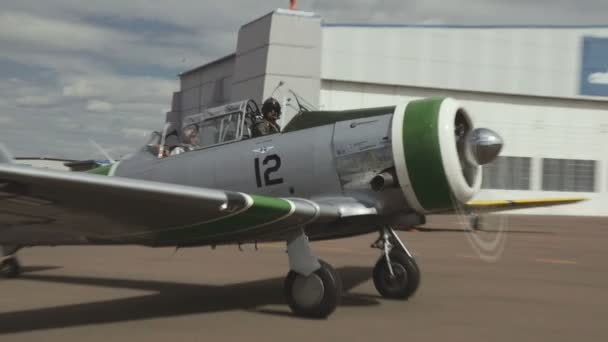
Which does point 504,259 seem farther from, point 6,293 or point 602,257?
point 6,293

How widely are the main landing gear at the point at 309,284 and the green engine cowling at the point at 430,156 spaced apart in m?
1.04

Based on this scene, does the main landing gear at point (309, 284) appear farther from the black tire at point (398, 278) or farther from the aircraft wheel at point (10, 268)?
the aircraft wheel at point (10, 268)

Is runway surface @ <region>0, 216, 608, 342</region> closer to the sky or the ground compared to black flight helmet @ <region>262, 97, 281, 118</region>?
closer to the ground

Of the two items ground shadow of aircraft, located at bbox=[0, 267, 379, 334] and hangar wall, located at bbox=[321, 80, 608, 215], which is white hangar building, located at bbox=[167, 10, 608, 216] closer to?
hangar wall, located at bbox=[321, 80, 608, 215]

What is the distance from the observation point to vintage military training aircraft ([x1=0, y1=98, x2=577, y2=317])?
5395 millimetres

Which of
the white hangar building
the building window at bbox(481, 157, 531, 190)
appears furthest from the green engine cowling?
the building window at bbox(481, 157, 531, 190)

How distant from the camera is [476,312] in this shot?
654 centimetres

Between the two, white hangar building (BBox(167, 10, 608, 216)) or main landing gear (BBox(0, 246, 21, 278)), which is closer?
main landing gear (BBox(0, 246, 21, 278))

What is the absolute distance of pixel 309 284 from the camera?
6.20 metres

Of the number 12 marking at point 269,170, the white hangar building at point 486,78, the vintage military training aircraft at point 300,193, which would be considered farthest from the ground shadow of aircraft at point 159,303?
the white hangar building at point 486,78

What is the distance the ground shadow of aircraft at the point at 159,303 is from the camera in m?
6.24

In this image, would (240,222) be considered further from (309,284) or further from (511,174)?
(511,174)

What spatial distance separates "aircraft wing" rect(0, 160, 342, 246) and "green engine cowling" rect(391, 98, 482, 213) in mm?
777

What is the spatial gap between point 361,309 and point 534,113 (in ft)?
96.3
